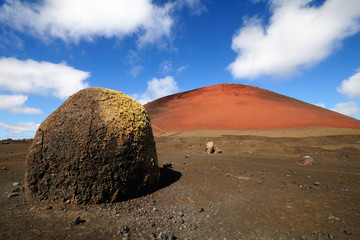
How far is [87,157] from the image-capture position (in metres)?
3.83

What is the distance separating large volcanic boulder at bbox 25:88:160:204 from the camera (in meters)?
3.82

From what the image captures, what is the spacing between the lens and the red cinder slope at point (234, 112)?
81.4ft

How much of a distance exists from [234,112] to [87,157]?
27885 mm

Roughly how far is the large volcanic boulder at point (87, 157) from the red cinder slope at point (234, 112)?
2137 cm

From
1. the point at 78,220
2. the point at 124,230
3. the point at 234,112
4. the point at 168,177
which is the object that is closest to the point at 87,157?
the point at 78,220

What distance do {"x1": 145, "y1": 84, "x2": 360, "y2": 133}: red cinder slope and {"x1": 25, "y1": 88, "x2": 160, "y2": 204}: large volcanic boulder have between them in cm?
2137

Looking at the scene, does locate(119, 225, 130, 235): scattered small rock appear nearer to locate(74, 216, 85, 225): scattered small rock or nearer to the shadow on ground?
locate(74, 216, 85, 225): scattered small rock

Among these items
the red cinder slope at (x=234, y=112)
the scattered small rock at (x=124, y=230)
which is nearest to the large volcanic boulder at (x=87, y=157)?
the scattered small rock at (x=124, y=230)

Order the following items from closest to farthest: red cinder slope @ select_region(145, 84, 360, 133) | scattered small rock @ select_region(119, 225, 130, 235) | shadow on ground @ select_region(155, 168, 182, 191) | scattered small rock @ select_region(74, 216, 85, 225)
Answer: scattered small rock @ select_region(119, 225, 130, 235) < scattered small rock @ select_region(74, 216, 85, 225) < shadow on ground @ select_region(155, 168, 182, 191) < red cinder slope @ select_region(145, 84, 360, 133)

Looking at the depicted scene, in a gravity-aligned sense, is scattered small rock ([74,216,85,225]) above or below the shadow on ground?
below

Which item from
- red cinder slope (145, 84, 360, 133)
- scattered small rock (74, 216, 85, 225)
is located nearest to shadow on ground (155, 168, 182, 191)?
scattered small rock (74, 216, 85, 225)

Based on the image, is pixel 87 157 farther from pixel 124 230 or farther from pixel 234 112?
pixel 234 112

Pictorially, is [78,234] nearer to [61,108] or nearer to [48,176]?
[48,176]

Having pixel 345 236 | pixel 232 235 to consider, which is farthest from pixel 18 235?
pixel 345 236
